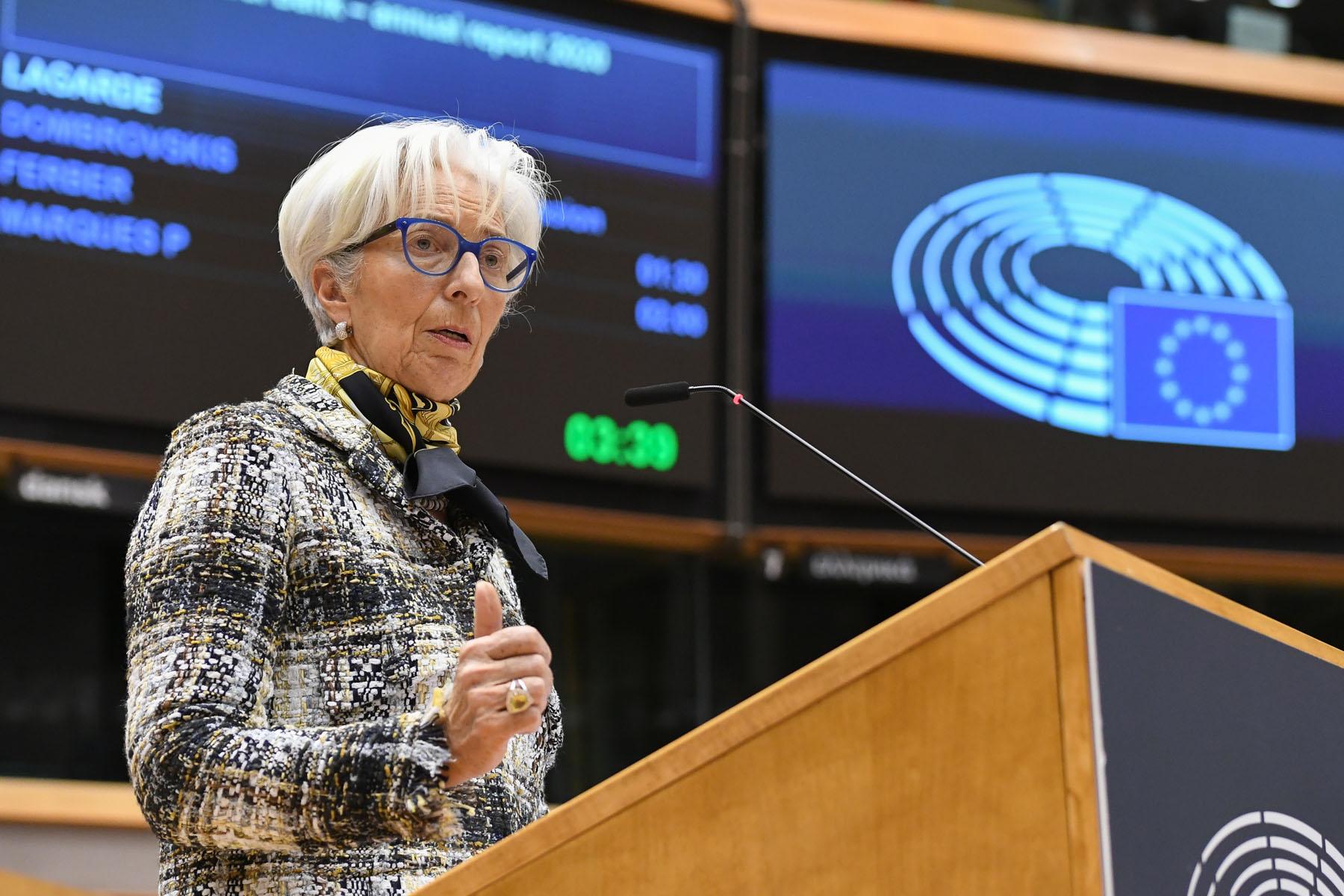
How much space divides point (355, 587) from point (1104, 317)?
12.1 ft

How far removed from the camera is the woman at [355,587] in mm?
1087

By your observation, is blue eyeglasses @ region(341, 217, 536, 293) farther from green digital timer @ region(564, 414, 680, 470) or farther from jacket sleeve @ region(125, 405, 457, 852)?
green digital timer @ region(564, 414, 680, 470)

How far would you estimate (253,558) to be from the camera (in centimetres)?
121

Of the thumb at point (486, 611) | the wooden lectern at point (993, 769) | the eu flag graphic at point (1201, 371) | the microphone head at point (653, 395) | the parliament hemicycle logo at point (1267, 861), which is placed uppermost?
the eu flag graphic at point (1201, 371)

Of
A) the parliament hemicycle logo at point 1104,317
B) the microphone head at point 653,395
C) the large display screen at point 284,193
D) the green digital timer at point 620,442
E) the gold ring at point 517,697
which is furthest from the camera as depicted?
the parliament hemicycle logo at point 1104,317

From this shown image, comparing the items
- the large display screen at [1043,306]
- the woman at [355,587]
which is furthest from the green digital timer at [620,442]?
the woman at [355,587]

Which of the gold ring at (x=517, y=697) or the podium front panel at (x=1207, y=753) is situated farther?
the gold ring at (x=517, y=697)

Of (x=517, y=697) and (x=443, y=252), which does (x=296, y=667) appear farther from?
(x=443, y=252)

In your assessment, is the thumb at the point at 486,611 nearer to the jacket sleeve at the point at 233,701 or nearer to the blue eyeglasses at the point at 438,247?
the jacket sleeve at the point at 233,701

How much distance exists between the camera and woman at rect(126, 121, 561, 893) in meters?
1.09

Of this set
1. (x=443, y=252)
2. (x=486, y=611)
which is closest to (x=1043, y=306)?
(x=443, y=252)

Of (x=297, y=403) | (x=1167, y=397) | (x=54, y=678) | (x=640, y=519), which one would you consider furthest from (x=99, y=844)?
(x=1167, y=397)

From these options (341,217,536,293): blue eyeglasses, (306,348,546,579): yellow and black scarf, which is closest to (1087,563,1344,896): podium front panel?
(306,348,546,579): yellow and black scarf

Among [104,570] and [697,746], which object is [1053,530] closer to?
[697,746]
